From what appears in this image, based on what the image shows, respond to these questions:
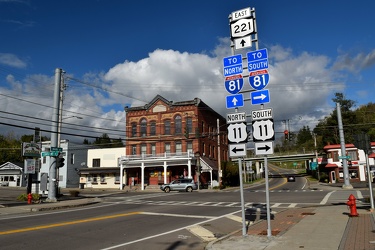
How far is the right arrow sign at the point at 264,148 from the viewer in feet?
30.4

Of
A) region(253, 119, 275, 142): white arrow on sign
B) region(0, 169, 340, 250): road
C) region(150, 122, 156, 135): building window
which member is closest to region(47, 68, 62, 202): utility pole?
region(0, 169, 340, 250): road

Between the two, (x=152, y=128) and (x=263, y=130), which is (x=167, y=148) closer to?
(x=152, y=128)

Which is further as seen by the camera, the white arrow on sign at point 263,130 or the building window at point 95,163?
the building window at point 95,163

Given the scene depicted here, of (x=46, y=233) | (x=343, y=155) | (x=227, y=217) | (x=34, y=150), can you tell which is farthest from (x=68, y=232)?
(x=343, y=155)

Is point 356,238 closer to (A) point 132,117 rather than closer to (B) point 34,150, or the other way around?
(B) point 34,150

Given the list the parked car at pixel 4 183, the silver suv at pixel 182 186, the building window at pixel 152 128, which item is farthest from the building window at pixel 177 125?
the parked car at pixel 4 183

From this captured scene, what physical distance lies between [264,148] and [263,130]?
0.53m

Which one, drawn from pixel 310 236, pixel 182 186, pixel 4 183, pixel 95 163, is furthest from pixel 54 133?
pixel 4 183

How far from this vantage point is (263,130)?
947 centimetres

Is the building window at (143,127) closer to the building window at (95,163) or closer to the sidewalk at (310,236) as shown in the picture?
the building window at (95,163)

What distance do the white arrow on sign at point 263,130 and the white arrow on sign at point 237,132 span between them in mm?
354

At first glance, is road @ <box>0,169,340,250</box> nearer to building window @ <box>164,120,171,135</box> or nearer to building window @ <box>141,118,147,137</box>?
building window @ <box>164,120,171,135</box>

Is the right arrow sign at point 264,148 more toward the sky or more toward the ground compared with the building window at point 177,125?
more toward the ground

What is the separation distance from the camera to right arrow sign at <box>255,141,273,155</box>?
927 cm
